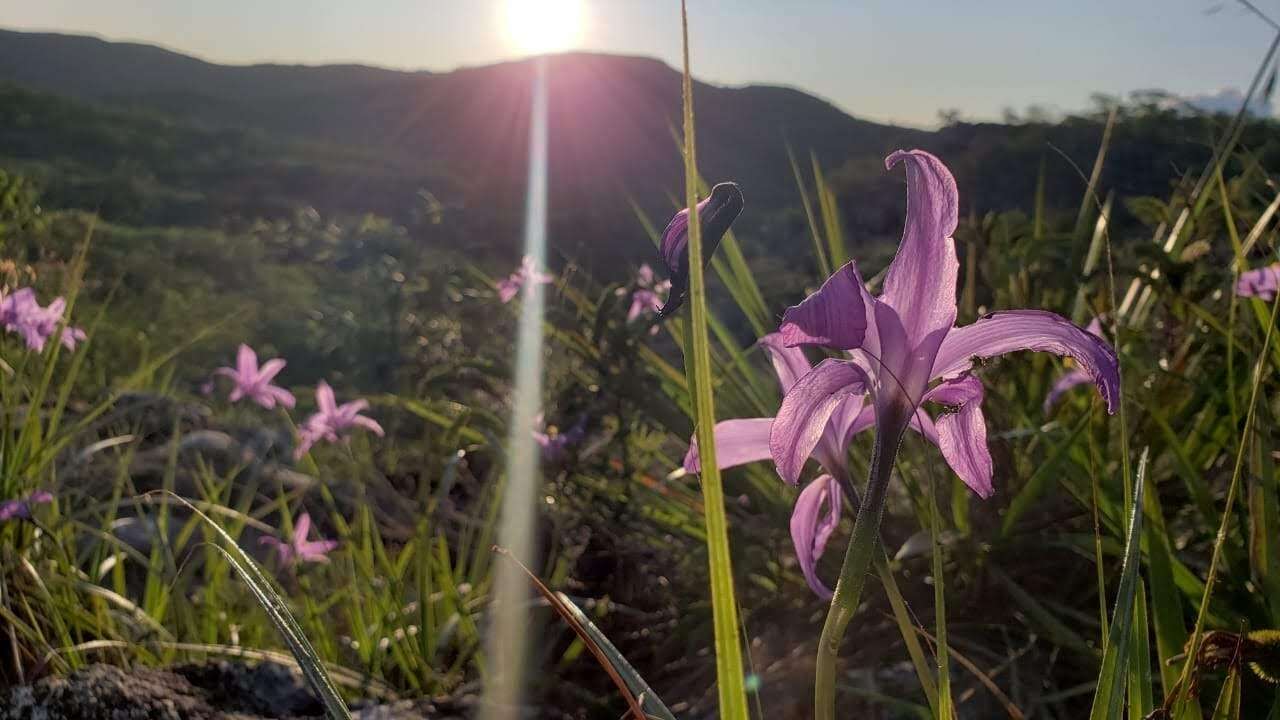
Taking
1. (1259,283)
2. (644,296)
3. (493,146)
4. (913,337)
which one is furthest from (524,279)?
(493,146)

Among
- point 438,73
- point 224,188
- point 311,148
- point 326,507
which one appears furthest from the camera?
point 438,73

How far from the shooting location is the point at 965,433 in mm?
579

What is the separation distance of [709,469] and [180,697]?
89 centimetres

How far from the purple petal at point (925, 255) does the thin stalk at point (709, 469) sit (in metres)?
0.13

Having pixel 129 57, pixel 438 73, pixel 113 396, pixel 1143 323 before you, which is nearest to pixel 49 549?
pixel 113 396

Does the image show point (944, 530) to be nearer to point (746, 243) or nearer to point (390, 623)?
point (390, 623)

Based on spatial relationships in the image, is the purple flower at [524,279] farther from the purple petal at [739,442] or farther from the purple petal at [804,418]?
the purple petal at [804,418]

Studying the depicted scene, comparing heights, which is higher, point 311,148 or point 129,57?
point 129,57

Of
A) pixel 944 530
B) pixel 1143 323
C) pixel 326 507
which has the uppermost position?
pixel 1143 323

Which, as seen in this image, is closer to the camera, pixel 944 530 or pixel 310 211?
pixel 944 530

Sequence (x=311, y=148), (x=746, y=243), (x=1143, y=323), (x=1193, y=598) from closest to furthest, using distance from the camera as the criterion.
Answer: (x=1193, y=598) < (x=1143, y=323) < (x=746, y=243) < (x=311, y=148)

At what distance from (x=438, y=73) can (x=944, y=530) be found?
108 ft

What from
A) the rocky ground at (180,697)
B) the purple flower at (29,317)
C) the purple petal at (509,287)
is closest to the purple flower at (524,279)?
the purple petal at (509,287)

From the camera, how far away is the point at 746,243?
1194 centimetres
